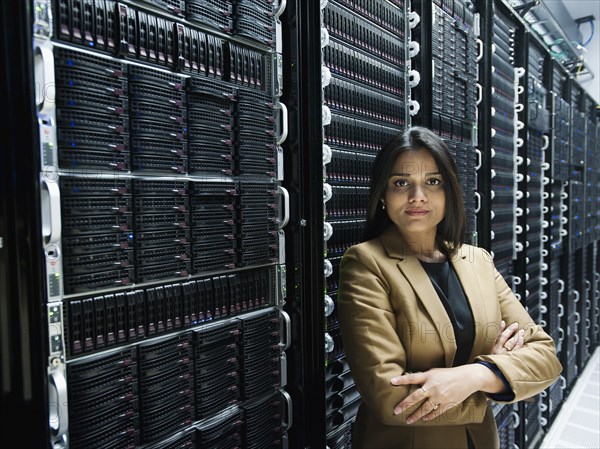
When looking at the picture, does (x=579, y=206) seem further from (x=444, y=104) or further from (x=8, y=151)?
(x=8, y=151)

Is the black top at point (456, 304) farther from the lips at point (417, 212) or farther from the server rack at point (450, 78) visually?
the server rack at point (450, 78)

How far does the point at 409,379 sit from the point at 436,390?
2.5 inches

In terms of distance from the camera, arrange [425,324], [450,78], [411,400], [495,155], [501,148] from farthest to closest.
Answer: [501,148] < [495,155] < [450,78] < [425,324] < [411,400]

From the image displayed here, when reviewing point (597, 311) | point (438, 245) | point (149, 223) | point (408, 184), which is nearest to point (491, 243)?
point (438, 245)

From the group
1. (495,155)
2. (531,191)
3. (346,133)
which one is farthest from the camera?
(531,191)

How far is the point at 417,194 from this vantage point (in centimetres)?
120

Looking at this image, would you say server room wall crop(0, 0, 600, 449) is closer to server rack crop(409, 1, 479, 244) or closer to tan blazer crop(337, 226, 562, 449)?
server rack crop(409, 1, 479, 244)

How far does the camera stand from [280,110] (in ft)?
4.55

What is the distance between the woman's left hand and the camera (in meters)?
1.03

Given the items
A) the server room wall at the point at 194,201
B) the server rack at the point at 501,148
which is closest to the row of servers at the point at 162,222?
the server room wall at the point at 194,201

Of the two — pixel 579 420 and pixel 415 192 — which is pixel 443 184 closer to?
pixel 415 192

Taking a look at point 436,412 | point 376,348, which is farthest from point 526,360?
point 376,348

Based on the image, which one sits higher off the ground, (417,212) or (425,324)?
(417,212)

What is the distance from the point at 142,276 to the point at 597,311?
5834 millimetres
